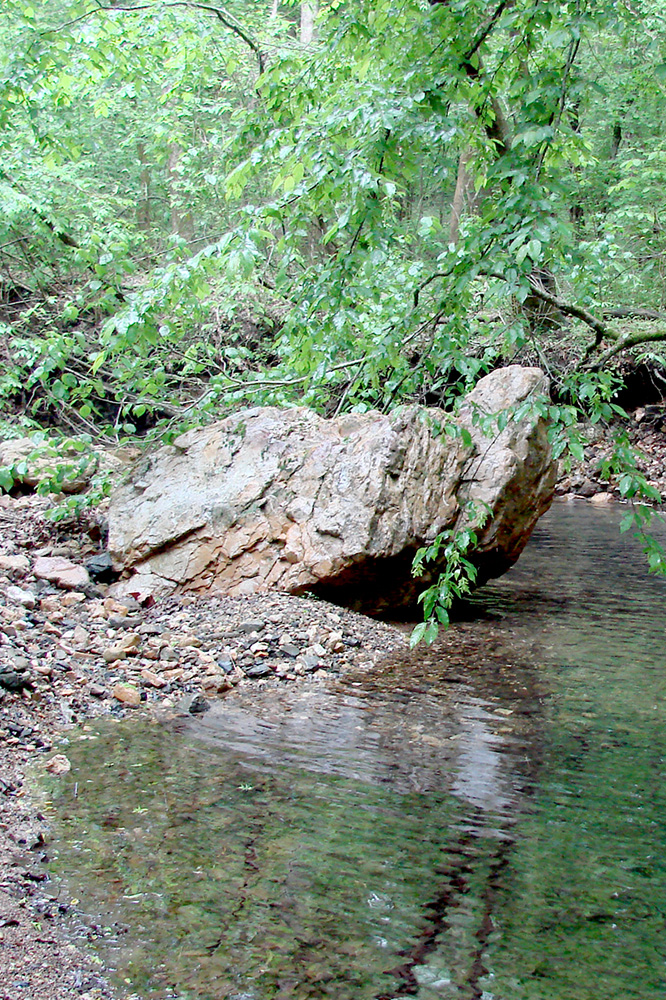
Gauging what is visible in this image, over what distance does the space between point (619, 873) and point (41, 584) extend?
567 cm

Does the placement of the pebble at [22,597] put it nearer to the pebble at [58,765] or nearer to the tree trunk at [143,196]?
the pebble at [58,765]

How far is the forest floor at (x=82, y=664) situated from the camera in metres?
2.89

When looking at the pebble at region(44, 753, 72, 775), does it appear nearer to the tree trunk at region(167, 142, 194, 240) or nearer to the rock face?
the rock face

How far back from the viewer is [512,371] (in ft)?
28.8

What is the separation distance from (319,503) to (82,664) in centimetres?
276

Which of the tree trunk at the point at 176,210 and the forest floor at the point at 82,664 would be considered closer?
the forest floor at the point at 82,664

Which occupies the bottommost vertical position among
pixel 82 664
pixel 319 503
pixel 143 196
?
pixel 82 664

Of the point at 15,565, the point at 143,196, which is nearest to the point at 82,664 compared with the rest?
the point at 15,565

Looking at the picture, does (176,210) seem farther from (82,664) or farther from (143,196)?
(82,664)

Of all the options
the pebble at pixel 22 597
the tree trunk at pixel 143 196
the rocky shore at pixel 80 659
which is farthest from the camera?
the tree trunk at pixel 143 196

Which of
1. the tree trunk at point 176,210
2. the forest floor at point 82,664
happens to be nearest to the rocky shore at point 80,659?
the forest floor at point 82,664

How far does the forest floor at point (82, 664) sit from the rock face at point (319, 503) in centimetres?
38

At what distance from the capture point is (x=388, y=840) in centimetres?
378

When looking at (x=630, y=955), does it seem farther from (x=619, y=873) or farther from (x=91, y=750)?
(x=91, y=750)
